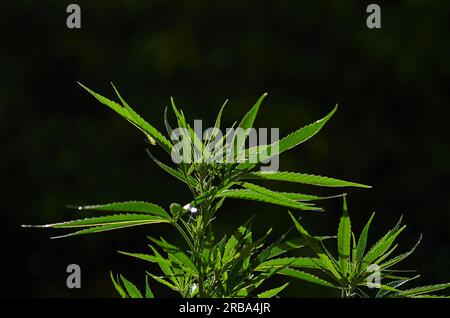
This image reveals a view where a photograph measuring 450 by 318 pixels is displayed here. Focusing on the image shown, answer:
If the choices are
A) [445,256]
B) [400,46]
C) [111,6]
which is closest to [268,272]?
[445,256]

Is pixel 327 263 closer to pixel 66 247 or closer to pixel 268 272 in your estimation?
pixel 268 272

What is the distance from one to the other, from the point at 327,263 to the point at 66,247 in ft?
12.0

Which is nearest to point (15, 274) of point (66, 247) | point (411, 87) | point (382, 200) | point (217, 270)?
point (66, 247)

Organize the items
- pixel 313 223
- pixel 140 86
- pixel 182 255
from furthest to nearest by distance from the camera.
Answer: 1. pixel 140 86
2. pixel 313 223
3. pixel 182 255

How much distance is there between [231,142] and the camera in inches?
20.4

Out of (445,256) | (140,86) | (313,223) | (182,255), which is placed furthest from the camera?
(140,86)

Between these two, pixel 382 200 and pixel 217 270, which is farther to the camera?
pixel 382 200

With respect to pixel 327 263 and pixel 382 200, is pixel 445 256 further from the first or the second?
pixel 327 263

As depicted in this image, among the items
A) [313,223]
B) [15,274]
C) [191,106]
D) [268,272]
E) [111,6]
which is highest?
[111,6]

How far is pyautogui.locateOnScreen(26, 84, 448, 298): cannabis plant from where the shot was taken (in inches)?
18.9

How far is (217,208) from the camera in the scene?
0.52m

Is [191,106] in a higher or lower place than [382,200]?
higher

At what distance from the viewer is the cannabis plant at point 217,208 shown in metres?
0.48

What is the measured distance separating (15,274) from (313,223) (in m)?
1.74
